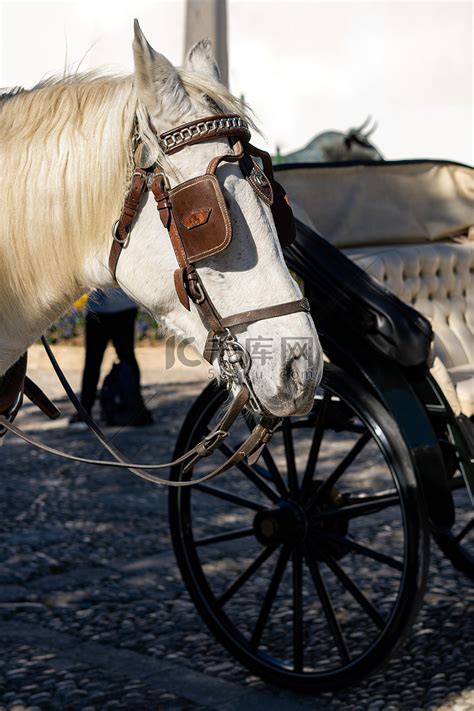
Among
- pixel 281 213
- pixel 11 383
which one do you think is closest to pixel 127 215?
pixel 281 213

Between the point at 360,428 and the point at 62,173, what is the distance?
157 cm

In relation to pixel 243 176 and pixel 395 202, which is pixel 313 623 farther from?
pixel 243 176

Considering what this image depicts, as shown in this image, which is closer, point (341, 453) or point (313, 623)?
point (313, 623)

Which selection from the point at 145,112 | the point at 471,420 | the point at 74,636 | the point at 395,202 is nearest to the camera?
the point at 145,112

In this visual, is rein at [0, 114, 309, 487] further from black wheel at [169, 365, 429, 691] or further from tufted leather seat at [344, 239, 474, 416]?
tufted leather seat at [344, 239, 474, 416]

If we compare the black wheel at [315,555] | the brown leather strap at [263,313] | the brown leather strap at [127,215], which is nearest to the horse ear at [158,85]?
the brown leather strap at [127,215]

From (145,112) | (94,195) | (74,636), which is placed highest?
(145,112)

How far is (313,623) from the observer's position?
3.53 metres

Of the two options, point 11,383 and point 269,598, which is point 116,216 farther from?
point 269,598

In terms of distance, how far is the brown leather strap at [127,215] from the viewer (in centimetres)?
192

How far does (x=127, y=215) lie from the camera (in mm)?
1937

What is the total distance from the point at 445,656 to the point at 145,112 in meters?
2.17

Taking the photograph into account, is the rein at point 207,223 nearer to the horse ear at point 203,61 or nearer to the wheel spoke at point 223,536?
the horse ear at point 203,61

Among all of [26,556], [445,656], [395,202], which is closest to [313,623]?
[445,656]
